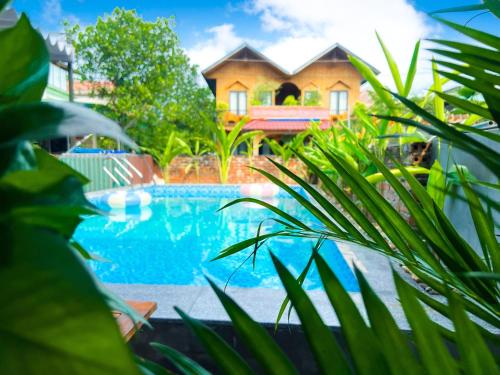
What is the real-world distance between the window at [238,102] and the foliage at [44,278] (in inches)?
869

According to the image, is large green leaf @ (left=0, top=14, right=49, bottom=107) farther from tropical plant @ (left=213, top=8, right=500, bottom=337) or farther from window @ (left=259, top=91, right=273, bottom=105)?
window @ (left=259, top=91, right=273, bottom=105)

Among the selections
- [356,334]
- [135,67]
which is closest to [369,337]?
[356,334]

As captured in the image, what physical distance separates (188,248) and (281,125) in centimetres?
1521

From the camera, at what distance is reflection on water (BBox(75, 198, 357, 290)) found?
13.0 ft

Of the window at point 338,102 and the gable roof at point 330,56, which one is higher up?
the gable roof at point 330,56

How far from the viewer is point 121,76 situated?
16.8 metres

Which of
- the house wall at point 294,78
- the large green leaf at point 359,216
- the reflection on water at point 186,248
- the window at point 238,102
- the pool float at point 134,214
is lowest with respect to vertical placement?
A: the reflection on water at point 186,248

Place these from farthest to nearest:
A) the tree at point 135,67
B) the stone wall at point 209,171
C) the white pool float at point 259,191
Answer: the tree at point 135,67 → the stone wall at point 209,171 → the white pool float at point 259,191

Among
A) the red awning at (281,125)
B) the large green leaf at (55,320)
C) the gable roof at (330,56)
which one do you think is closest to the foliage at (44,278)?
the large green leaf at (55,320)

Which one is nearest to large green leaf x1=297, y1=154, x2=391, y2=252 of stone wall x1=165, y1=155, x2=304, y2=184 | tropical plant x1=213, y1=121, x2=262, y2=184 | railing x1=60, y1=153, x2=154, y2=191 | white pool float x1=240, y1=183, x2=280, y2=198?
white pool float x1=240, y1=183, x2=280, y2=198

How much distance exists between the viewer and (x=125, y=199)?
27.2ft

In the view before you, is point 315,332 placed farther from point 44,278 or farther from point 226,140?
point 226,140

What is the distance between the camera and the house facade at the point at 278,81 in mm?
21406

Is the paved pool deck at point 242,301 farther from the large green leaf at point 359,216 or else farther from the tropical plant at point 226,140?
the tropical plant at point 226,140
